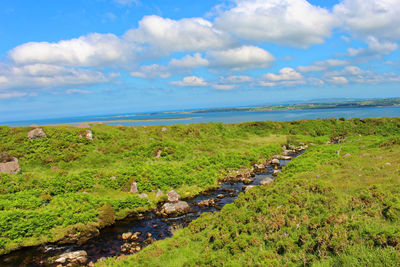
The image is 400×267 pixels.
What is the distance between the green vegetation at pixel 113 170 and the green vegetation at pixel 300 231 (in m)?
0.27

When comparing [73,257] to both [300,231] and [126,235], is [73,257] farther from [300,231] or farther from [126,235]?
[300,231]

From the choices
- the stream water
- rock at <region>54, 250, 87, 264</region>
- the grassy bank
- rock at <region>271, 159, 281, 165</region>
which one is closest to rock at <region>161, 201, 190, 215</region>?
the stream water

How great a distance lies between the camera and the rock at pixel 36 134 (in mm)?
40319

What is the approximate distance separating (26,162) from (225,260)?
36806 millimetres

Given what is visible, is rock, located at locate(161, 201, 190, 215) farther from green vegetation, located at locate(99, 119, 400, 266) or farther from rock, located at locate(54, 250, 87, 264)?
rock, located at locate(54, 250, 87, 264)

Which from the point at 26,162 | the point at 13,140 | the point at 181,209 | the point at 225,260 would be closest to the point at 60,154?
the point at 26,162

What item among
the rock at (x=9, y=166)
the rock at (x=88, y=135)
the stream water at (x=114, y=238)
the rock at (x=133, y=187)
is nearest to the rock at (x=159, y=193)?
the rock at (x=133, y=187)

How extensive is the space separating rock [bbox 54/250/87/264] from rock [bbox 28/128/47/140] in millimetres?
32799

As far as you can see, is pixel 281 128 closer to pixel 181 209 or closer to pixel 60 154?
pixel 181 209

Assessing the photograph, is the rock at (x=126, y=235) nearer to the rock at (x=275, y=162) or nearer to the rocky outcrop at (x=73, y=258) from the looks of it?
the rocky outcrop at (x=73, y=258)

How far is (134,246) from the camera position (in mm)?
16844

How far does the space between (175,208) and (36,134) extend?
34.3 meters

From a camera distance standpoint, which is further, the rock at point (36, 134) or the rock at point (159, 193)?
the rock at point (36, 134)

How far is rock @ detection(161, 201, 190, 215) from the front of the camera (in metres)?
22.5
